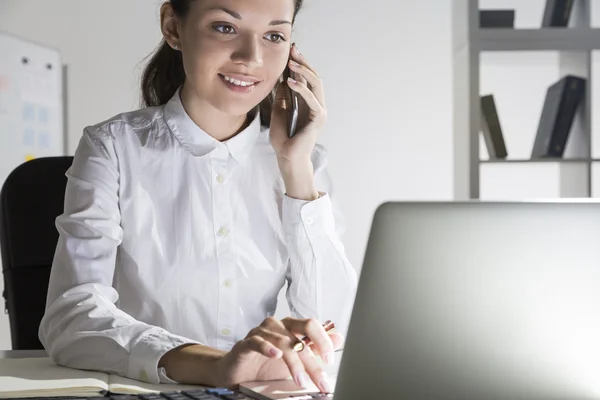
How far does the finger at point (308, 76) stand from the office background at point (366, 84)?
2.59 metres

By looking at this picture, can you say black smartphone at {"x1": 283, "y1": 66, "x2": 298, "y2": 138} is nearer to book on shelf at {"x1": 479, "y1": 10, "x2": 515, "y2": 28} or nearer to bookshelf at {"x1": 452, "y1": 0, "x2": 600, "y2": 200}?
bookshelf at {"x1": 452, "y1": 0, "x2": 600, "y2": 200}

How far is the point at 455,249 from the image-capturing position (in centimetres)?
66

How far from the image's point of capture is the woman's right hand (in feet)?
3.18

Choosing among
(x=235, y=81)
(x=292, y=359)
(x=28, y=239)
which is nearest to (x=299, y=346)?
(x=292, y=359)

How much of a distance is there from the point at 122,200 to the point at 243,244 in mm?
249

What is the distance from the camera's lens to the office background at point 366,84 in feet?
14.0

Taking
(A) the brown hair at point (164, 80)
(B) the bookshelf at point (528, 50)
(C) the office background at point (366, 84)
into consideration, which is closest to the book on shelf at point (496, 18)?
(B) the bookshelf at point (528, 50)

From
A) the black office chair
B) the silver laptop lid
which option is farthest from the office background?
the silver laptop lid

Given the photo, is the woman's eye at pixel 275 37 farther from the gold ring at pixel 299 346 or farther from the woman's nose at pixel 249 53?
the gold ring at pixel 299 346

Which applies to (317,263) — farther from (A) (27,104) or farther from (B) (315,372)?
(A) (27,104)

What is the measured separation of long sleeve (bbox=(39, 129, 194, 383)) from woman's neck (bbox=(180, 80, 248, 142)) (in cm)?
19

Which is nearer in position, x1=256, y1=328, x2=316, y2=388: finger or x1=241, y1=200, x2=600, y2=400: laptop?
x1=241, y1=200, x2=600, y2=400: laptop

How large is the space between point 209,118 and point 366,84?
280 cm

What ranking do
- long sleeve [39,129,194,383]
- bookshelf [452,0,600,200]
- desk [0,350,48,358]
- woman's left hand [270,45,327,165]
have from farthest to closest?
bookshelf [452,0,600,200] < woman's left hand [270,45,327,165] < desk [0,350,48,358] < long sleeve [39,129,194,383]
